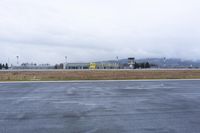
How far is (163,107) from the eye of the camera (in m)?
10.6

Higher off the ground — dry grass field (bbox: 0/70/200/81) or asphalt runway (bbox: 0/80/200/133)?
dry grass field (bbox: 0/70/200/81)

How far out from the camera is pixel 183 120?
8.17 metres

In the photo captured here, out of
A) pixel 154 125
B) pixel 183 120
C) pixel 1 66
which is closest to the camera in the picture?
pixel 154 125

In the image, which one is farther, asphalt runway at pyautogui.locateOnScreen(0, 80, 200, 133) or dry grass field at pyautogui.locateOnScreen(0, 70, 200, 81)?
dry grass field at pyautogui.locateOnScreen(0, 70, 200, 81)

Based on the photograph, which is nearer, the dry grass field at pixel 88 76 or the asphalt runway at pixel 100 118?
the asphalt runway at pixel 100 118

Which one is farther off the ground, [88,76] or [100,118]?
[88,76]

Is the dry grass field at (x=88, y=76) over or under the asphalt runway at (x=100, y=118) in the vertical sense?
over

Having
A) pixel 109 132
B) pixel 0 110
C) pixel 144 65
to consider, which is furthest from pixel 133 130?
pixel 144 65

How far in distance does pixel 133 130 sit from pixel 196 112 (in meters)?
3.50

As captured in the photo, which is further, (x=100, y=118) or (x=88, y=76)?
(x=88, y=76)

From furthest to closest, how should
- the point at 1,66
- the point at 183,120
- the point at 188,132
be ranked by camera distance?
the point at 1,66 < the point at 183,120 < the point at 188,132

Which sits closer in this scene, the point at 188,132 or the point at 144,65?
the point at 188,132

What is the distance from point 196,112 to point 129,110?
2.33m

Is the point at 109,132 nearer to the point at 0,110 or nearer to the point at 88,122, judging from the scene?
the point at 88,122
